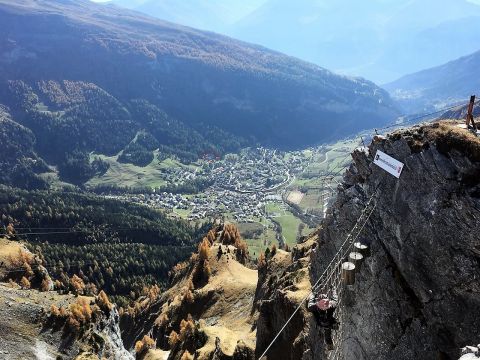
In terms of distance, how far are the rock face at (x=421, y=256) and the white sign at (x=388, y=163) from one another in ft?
1.52

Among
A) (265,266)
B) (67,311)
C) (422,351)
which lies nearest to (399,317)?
(422,351)

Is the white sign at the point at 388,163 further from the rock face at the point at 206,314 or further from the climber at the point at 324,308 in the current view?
the rock face at the point at 206,314

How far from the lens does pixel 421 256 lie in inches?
1224

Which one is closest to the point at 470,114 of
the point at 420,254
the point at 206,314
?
the point at 420,254

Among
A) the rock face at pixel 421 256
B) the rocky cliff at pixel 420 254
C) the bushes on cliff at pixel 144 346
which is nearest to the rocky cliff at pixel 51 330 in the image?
the bushes on cliff at pixel 144 346

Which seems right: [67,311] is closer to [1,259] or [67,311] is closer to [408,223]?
[1,259]

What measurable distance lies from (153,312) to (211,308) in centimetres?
4633

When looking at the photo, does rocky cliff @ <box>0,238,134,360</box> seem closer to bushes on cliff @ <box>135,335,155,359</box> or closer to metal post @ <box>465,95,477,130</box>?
bushes on cliff @ <box>135,335,155,359</box>

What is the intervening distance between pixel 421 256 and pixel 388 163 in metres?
8.71

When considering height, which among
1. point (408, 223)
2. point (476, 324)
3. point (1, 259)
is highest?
point (408, 223)

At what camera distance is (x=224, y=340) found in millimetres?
70938

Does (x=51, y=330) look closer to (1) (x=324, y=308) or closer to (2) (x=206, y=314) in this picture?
(2) (x=206, y=314)

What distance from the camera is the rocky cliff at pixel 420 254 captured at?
91.5 ft

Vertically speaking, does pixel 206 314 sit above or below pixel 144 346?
above
